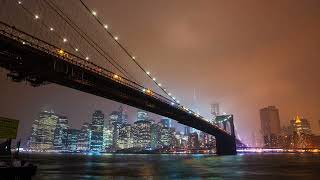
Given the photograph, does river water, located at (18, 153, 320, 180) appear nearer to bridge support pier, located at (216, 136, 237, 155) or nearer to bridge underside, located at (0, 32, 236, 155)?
bridge underside, located at (0, 32, 236, 155)

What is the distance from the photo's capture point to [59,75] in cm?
4262

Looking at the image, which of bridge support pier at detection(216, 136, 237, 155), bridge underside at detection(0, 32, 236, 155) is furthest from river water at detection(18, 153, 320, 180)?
bridge support pier at detection(216, 136, 237, 155)

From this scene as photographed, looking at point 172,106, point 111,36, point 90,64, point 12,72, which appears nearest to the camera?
point 12,72

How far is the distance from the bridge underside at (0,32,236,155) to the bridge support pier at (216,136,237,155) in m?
52.7

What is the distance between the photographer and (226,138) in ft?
388

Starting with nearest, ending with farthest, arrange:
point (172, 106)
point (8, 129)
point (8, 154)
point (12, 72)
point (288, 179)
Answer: point (8, 129) → point (8, 154) → point (288, 179) → point (12, 72) → point (172, 106)

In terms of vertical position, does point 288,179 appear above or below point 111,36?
below

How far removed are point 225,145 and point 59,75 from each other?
8551cm

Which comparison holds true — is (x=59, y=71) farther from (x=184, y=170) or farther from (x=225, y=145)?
(x=225, y=145)

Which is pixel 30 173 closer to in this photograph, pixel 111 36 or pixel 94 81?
pixel 94 81

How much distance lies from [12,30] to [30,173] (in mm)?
15348

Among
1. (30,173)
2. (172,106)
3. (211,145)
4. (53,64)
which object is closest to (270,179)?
(30,173)

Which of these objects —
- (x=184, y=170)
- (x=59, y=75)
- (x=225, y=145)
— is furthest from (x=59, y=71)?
(x=225, y=145)

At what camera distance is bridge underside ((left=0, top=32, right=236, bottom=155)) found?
3653 cm
